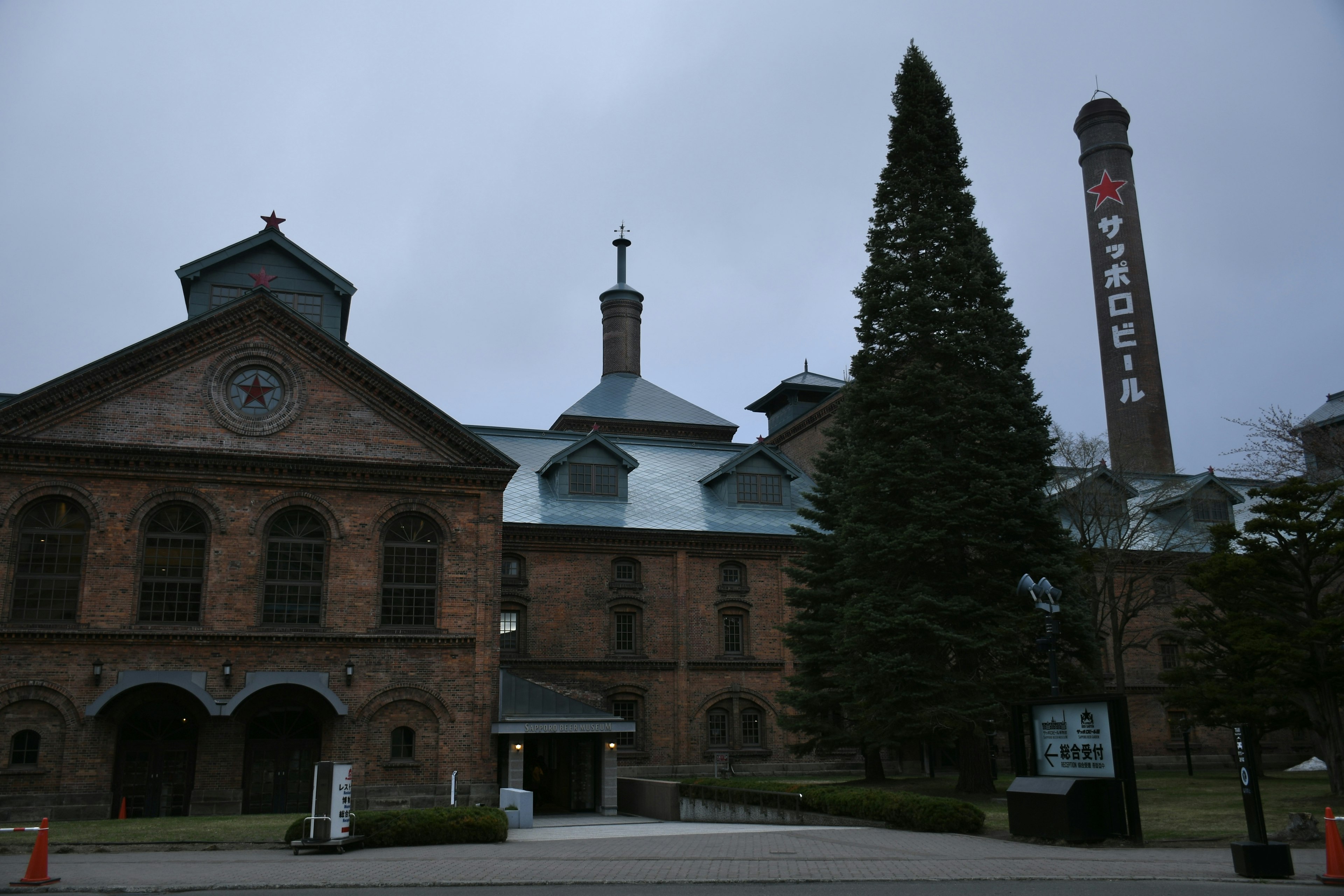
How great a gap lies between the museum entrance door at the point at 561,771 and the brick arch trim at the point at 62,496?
12.3 meters

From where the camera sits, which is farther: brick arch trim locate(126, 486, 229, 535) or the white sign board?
brick arch trim locate(126, 486, 229, 535)

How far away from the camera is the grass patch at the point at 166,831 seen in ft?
54.2

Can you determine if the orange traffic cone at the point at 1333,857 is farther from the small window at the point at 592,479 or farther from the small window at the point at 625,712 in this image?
the small window at the point at 592,479

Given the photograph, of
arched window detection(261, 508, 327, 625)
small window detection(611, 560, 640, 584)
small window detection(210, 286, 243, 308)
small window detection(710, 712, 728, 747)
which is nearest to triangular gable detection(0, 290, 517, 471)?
arched window detection(261, 508, 327, 625)

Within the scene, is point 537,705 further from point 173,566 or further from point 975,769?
point 975,769

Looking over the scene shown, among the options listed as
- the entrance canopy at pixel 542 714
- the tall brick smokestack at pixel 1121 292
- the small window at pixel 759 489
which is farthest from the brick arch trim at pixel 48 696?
the tall brick smokestack at pixel 1121 292

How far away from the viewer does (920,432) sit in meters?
24.2

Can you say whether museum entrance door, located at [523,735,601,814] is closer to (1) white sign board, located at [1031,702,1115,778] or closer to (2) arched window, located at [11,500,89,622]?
(2) arched window, located at [11,500,89,622]

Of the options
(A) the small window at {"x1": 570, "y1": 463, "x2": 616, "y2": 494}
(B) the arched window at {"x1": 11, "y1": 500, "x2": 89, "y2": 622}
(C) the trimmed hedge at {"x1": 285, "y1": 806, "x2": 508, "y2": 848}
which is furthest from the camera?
(A) the small window at {"x1": 570, "y1": 463, "x2": 616, "y2": 494}

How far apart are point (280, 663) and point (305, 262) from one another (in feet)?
40.4

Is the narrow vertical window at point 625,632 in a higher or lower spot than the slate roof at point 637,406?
lower

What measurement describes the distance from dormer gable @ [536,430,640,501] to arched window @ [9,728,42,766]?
1672 centimetres

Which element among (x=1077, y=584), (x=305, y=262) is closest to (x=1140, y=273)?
(x=1077, y=584)

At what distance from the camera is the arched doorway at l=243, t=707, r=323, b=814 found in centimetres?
2439
